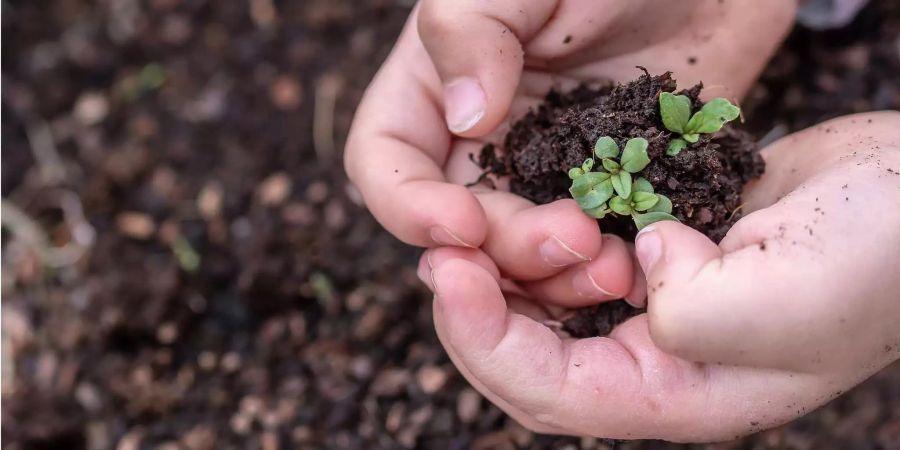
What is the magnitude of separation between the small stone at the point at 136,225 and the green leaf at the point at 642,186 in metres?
1.64

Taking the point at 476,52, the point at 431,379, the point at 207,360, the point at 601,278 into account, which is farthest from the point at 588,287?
A: the point at 207,360

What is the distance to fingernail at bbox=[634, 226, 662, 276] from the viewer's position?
4.24ft

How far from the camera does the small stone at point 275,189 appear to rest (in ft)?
7.98

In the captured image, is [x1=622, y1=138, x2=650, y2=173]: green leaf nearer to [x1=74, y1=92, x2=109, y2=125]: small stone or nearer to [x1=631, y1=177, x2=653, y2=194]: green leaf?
[x1=631, y1=177, x2=653, y2=194]: green leaf

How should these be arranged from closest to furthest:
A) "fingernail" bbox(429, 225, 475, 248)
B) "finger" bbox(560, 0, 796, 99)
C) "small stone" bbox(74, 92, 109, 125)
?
"fingernail" bbox(429, 225, 475, 248), "finger" bbox(560, 0, 796, 99), "small stone" bbox(74, 92, 109, 125)

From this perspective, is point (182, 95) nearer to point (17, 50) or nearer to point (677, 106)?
point (17, 50)

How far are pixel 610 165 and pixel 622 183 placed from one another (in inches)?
1.5

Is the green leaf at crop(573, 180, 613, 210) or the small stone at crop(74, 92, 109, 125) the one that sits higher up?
the green leaf at crop(573, 180, 613, 210)

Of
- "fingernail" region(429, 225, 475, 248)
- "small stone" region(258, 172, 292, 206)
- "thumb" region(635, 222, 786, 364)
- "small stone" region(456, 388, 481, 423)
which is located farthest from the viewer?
"small stone" region(258, 172, 292, 206)

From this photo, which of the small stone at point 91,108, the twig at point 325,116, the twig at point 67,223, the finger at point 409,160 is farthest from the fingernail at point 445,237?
the small stone at point 91,108

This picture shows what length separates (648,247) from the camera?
1.31 metres

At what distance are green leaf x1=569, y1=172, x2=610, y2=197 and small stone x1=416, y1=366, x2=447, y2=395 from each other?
75 cm

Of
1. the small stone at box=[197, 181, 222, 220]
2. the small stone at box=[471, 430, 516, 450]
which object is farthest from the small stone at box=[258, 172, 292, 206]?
the small stone at box=[471, 430, 516, 450]

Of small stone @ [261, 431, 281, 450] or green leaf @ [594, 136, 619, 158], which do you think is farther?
small stone @ [261, 431, 281, 450]
